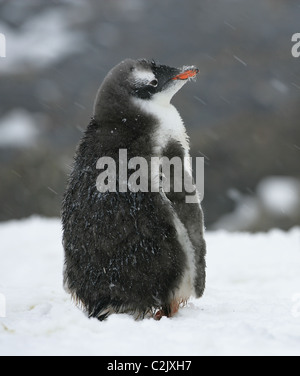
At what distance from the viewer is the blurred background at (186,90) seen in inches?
406

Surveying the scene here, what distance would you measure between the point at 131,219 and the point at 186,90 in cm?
970

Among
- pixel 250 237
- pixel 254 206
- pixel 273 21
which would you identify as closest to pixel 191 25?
pixel 273 21

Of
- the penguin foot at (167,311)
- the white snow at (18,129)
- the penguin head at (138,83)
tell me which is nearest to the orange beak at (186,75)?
the penguin head at (138,83)

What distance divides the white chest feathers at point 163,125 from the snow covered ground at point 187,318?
2.94 ft

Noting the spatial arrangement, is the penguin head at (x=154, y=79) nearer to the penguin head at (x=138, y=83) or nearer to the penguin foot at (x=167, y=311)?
the penguin head at (x=138, y=83)

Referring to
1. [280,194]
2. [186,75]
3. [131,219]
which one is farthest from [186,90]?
[131,219]

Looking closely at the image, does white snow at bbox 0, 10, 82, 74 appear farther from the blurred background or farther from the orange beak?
the orange beak

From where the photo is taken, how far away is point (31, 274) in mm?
4711

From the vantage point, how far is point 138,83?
2.87 meters

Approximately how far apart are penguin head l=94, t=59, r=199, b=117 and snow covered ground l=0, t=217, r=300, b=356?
1134 mm

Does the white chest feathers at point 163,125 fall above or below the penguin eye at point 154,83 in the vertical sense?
below

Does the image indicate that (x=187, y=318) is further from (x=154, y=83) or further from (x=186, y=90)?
(x=186, y=90)
